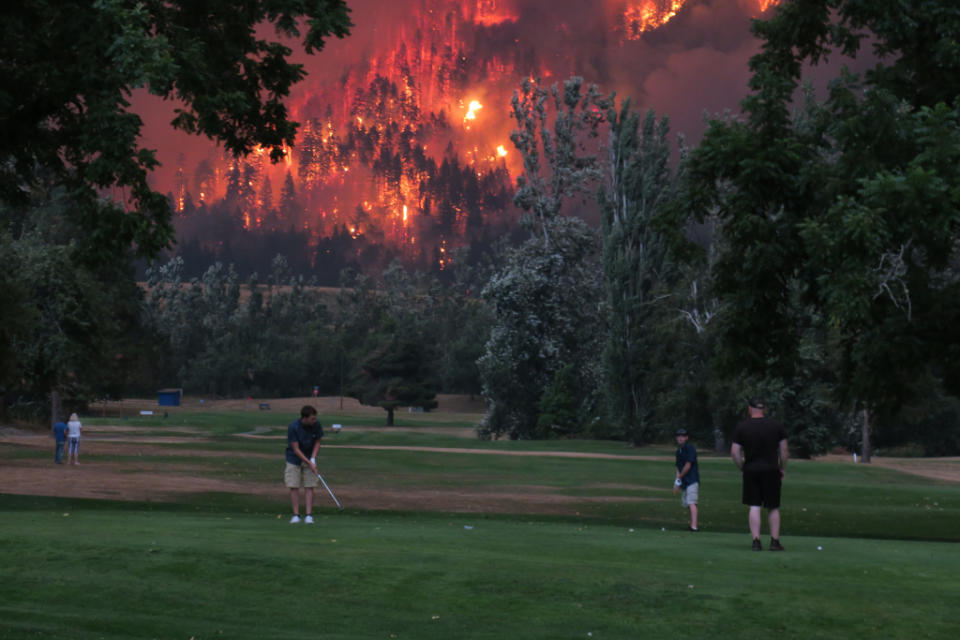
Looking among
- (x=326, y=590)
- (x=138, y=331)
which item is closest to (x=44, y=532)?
(x=326, y=590)

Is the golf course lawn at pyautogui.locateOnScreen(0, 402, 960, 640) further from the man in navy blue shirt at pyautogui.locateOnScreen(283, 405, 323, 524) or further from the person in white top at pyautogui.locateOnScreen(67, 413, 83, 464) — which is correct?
the person in white top at pyautogui.locateOnScreen(67, 413, 83, 464)

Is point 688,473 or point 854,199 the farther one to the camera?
point 854,199

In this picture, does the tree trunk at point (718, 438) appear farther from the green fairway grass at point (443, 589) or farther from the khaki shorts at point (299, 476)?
the green fairway grass at point (443, 589)

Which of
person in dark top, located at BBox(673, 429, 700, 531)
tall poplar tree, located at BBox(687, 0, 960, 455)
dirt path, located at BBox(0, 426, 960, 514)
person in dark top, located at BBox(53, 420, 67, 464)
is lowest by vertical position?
dirt path, located at BBox(0, 426, 960, 514)

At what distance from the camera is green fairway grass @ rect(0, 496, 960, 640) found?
10141 millimetres

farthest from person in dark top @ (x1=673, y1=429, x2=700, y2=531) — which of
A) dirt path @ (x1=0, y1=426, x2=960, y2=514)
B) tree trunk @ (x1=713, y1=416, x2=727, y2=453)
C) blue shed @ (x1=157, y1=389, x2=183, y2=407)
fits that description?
blue shed @ (x1=157, y1=389, x2=183, y2=407)

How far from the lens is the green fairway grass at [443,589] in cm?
1014

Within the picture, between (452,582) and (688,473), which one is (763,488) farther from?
(688,473)

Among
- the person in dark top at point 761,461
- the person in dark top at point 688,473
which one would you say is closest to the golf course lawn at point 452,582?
the person in dark top at point 761,461

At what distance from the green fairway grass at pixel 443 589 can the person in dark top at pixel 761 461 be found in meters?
0.62

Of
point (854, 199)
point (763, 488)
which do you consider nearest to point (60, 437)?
point (854, 199)

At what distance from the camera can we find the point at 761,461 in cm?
1540

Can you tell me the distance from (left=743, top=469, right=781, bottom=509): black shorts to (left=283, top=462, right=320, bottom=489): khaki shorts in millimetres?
7879

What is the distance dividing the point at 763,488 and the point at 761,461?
1.29ft
